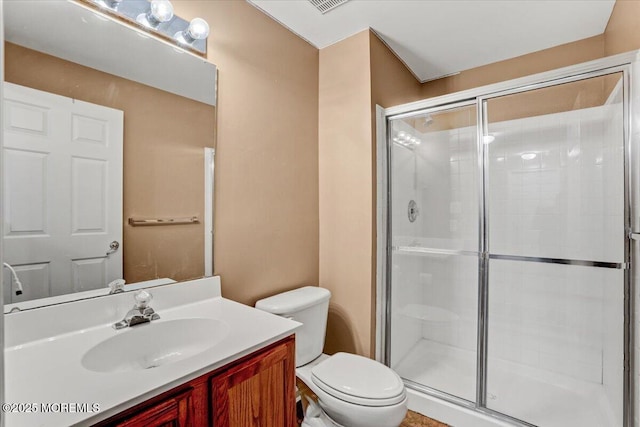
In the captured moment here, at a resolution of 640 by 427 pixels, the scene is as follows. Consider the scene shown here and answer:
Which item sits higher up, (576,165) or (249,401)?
(576,165)

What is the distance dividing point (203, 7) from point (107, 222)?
1.11 meters

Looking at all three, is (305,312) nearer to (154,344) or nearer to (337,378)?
(337,378)

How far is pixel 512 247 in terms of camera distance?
2.20 metres

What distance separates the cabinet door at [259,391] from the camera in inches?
36.9

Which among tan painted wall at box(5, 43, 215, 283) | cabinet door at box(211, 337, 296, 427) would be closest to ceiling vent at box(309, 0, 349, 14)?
tan painted wall at box(5, 43, 215, 283)

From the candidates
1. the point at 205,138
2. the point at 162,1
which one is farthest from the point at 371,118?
the point at 162,1

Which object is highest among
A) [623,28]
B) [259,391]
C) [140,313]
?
[623,28]

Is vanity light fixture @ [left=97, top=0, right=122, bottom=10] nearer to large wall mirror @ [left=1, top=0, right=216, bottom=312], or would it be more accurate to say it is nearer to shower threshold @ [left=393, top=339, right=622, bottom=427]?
large wall mirror @ [left=1, top=0, right=216, bottom=312]

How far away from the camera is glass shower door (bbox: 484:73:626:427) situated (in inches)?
68.6

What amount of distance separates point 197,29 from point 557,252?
250cm

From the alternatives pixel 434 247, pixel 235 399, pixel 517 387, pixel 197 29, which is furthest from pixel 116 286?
pixel 517 387

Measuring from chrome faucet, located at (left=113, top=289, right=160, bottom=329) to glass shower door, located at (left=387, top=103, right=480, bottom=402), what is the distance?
148 cm

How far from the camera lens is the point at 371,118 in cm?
199

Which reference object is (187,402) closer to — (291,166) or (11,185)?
(11,185)
